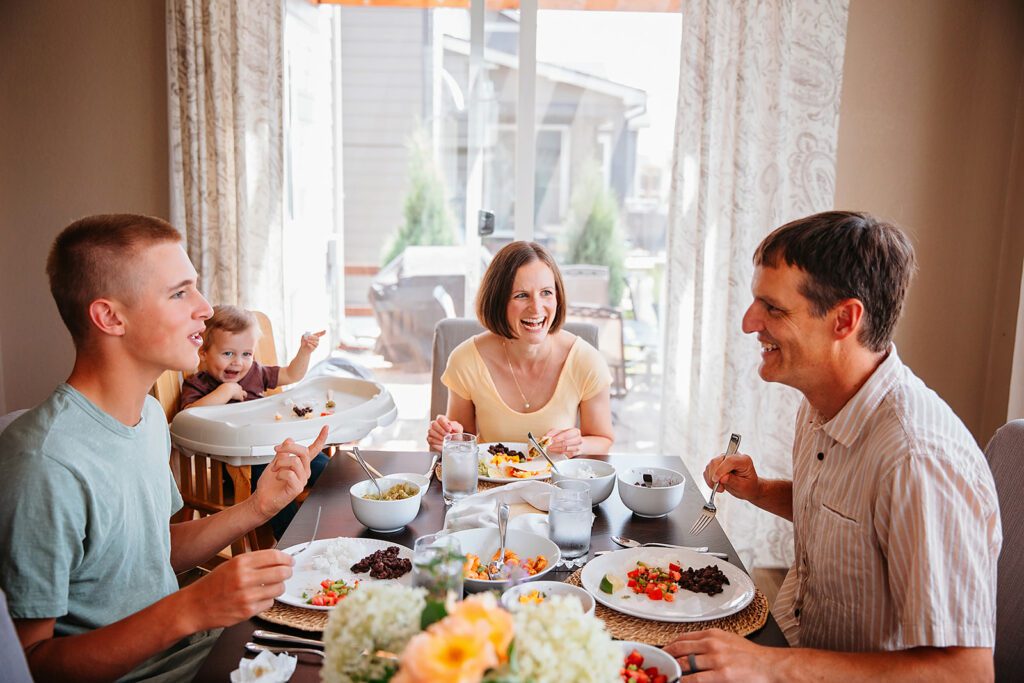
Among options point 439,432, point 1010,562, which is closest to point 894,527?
point 1010,562

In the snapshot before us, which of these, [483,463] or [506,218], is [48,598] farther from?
[506,218]

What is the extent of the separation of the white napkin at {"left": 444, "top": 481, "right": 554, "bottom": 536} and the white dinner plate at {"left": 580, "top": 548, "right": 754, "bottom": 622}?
0.58ft

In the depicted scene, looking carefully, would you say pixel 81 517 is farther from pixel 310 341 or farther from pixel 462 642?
pixel 310 341

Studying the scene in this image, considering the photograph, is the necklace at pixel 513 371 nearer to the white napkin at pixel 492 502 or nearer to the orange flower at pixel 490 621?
the white napkin at pixel 492 502

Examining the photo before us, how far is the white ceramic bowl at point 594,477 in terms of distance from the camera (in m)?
1.77

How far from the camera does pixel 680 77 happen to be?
332 centimetres

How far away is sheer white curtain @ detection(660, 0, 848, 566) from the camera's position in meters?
3.29

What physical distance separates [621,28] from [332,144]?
4.50 ft

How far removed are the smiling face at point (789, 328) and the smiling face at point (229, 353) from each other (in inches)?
78.6

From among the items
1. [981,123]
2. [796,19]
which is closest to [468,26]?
[796,19]

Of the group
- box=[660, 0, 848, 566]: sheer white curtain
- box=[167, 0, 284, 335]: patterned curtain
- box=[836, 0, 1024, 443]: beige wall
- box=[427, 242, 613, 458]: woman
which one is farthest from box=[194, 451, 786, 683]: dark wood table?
box=[836, 0, 1024, 443]: beige wall

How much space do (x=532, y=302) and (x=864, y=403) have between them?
124cm

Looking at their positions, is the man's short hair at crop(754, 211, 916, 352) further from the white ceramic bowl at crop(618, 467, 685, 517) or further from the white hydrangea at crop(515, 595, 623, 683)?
the white hydrangea at crop(515, 595, 623, 683)

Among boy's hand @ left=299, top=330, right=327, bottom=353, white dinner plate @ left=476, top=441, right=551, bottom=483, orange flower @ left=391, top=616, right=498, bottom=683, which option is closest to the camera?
orange flower @ left=391, top=616, right=498, bottom=683
